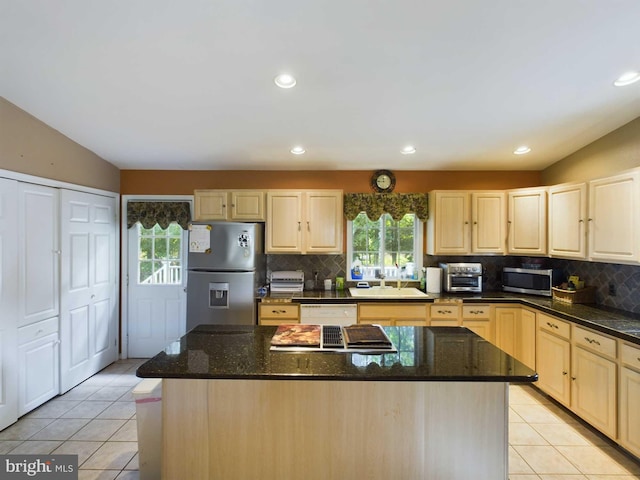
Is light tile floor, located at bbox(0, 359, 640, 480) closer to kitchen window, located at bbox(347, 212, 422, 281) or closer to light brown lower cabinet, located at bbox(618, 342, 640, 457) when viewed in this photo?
light brown lower cabinet, located at bbox(618, 342, 640, 457)

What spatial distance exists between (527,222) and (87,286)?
191 inches

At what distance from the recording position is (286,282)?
383 cm

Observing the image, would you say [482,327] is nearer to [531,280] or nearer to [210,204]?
[531,280]

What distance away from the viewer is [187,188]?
4.02m

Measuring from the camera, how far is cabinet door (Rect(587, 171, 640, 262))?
243 cm

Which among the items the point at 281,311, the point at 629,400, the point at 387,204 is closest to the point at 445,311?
the point at 387,204

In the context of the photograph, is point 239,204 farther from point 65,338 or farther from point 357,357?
point 357,357

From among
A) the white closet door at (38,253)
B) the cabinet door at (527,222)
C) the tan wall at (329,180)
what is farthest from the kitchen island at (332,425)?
the tan wall at (329,180)

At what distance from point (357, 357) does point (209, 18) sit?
2.00 m

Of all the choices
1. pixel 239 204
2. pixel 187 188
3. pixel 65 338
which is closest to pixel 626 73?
pixel 239 204

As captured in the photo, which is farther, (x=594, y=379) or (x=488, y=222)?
(x=488, y=222)

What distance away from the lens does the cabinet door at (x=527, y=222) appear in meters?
3.38

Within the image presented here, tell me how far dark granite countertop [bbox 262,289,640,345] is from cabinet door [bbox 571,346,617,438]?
25cm

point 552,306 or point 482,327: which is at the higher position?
point 552,306
